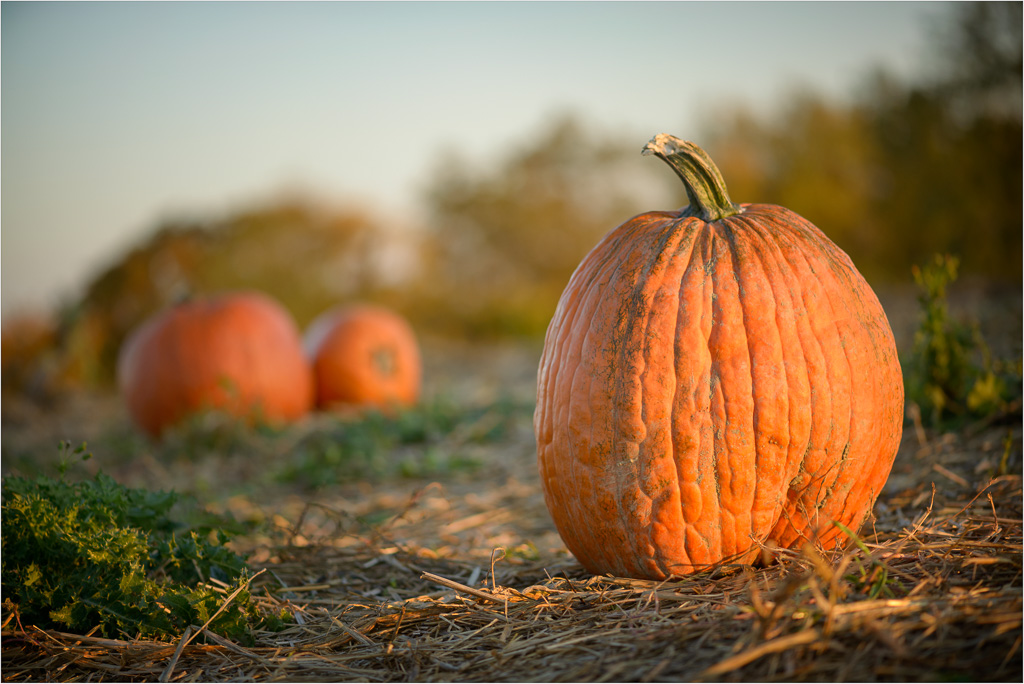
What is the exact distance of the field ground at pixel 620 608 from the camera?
143cm

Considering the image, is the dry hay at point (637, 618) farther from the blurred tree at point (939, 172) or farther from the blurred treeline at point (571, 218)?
the blurred tree at point (939, 172)

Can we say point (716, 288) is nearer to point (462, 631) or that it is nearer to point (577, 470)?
point (577, 470)

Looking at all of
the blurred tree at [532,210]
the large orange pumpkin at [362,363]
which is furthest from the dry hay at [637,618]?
the blurred tree at [532,210]

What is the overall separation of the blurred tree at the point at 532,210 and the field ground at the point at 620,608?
33.8 feet

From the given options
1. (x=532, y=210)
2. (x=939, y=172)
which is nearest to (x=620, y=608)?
(x=939, y=172)

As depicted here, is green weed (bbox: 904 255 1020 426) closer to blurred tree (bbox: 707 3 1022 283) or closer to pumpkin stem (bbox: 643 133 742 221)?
pumpkin stem (bbox: 643 133 742 221)

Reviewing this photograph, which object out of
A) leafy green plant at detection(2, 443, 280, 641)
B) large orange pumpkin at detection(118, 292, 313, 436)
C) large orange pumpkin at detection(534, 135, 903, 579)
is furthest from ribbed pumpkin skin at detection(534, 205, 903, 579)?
large orange pumpkin at detection(118, 292, 313, 436)

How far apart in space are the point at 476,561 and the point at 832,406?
1.39 meters

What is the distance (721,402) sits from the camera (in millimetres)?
1888

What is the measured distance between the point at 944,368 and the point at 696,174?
5.86 feet

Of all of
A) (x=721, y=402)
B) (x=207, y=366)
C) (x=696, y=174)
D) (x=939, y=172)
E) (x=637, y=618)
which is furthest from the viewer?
(x=939, y=172)

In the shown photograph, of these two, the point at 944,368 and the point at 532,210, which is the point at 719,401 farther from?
the point at 532,210

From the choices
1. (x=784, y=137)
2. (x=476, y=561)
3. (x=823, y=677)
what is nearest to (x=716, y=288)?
(x=823, y=677)

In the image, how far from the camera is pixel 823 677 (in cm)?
140
